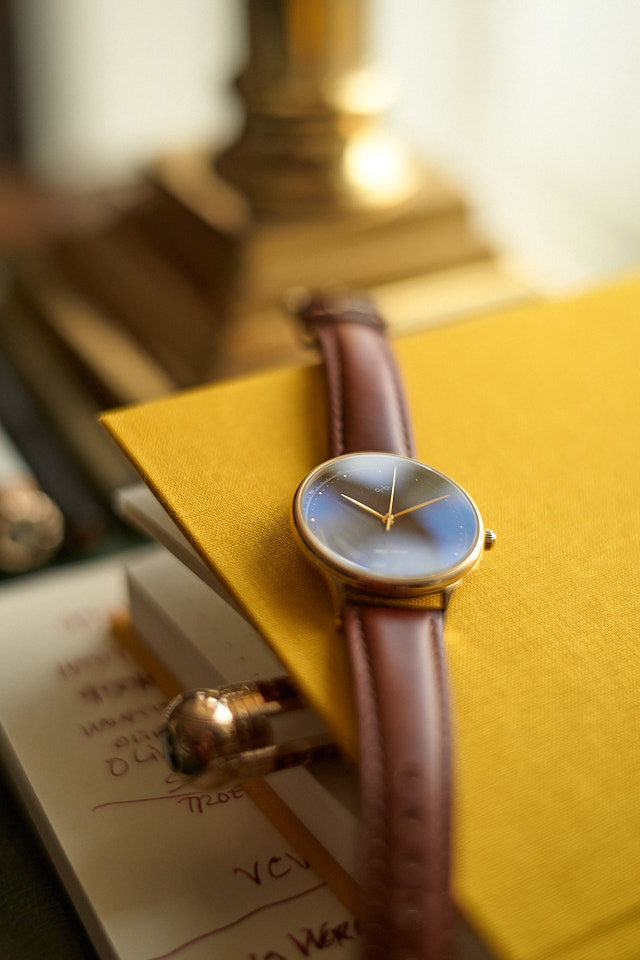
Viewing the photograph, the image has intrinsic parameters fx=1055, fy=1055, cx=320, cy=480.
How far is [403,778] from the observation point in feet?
0.88

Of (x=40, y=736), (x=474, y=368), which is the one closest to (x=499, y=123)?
(x=474, y=368)

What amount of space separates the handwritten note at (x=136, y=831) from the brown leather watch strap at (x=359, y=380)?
0.44 feet

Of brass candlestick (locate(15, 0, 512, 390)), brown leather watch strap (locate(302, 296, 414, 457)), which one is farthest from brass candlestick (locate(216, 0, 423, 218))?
brown leather watch strap (locate(302, 296, 414, 457))

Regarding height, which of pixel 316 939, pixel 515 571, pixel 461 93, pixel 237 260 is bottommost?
pixel 316 939

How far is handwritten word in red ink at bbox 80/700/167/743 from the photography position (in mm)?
399

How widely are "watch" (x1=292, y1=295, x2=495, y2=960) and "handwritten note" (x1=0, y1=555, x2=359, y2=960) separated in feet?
0.28

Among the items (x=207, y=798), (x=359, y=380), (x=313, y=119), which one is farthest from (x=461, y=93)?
(x=207, y=798)

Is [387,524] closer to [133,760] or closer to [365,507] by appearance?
[365,507]

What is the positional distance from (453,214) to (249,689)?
472 millimetres

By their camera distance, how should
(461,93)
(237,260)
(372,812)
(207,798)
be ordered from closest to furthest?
(372,812)
(207,798)
(237,260)
(461,93)

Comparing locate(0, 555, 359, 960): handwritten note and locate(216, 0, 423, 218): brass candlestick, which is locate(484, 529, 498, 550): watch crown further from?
locate(216, 0, 423, 218): brass candlestick

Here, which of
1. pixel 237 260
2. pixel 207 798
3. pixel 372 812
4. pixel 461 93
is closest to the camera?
pixel 372 812

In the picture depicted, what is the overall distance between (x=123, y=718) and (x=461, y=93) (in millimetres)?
1208

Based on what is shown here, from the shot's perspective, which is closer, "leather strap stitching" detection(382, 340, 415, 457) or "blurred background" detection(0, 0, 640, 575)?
"leather strap stitching" detection(382, 340, 415, 457)
